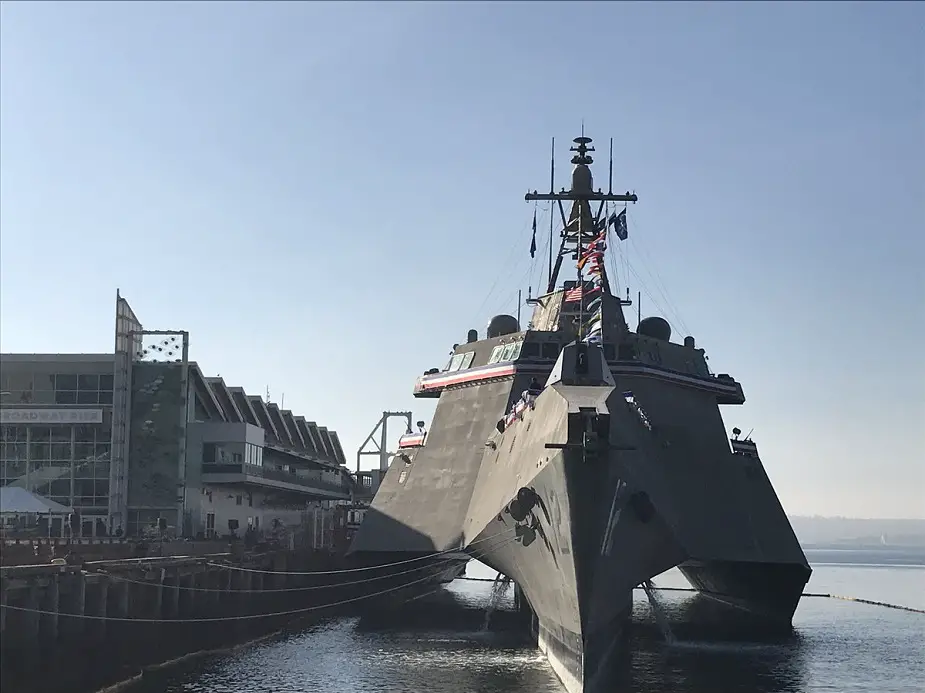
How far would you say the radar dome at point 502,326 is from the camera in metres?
35.4

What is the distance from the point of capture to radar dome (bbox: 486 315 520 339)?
35438 mm

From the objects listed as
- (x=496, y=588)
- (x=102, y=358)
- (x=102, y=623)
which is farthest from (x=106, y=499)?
(x=102, y=623)

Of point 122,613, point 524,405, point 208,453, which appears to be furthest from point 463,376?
point 208,453

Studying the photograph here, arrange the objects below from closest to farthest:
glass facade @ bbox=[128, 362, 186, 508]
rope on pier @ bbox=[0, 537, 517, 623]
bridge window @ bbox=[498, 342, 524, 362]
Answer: rope on pier @ bbox=[0, 537, 517, 623]
bridge window @ bbox=[498, 342, 524, 362]
glass facade @ bbox=[128, 362, 186, 508]

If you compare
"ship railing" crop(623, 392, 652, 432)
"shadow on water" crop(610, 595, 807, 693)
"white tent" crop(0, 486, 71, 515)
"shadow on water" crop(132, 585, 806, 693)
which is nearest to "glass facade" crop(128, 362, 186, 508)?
"shadow on water" crop(132, 585, 806, 693)

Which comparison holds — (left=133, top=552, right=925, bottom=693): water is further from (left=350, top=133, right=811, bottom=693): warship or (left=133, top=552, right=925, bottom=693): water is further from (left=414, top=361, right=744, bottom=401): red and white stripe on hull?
(left=414, top=361, right=744, bottom=401): red and white stripe on hull

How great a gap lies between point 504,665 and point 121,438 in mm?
19234

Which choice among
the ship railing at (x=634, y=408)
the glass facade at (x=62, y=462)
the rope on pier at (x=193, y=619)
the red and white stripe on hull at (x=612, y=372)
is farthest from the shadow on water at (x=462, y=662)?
the glass facade at (x=62, y=462)

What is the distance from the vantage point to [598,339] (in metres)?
27.2

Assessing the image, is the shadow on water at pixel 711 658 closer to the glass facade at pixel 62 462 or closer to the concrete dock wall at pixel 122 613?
the concrete dock wall at pixel 122 613

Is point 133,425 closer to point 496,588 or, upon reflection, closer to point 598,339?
point 496,588

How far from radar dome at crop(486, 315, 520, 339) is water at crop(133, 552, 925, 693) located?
10071 millimetres

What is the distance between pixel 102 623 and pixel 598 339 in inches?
538

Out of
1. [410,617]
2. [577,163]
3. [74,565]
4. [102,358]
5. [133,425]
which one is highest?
[577,163]
